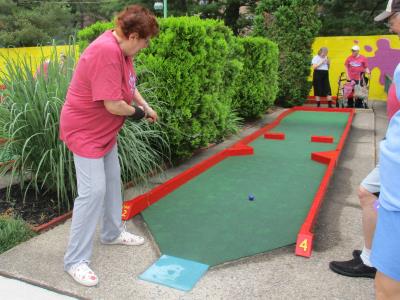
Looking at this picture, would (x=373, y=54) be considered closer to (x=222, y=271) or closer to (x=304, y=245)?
(x=304, y=245)

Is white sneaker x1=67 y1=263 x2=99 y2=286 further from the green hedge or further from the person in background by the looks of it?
the person in background

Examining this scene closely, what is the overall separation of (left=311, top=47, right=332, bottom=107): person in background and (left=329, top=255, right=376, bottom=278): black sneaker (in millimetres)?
9701

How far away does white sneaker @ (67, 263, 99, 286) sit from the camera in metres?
2.82

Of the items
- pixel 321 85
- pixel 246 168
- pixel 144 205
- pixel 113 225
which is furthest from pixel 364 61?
pixel 113 225

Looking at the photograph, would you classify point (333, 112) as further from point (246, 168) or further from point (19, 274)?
point (19, 274)

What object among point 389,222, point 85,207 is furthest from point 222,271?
point 389,222

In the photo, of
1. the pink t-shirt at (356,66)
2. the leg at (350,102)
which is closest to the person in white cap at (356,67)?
the pink t-shirt at (356,66)

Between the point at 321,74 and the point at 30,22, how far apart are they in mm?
23436

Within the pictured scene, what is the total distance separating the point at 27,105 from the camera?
161 inches

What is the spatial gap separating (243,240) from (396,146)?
80.5 inches

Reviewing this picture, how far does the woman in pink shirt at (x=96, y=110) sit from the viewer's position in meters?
2.69

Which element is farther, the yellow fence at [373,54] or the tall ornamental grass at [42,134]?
the yellow fence at [373,54]

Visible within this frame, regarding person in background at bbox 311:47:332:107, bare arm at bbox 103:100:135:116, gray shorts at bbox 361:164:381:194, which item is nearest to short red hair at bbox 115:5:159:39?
bare arm at bbox 103:100:135:116

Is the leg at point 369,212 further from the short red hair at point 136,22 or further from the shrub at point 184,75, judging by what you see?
the shrub at point 184,75
